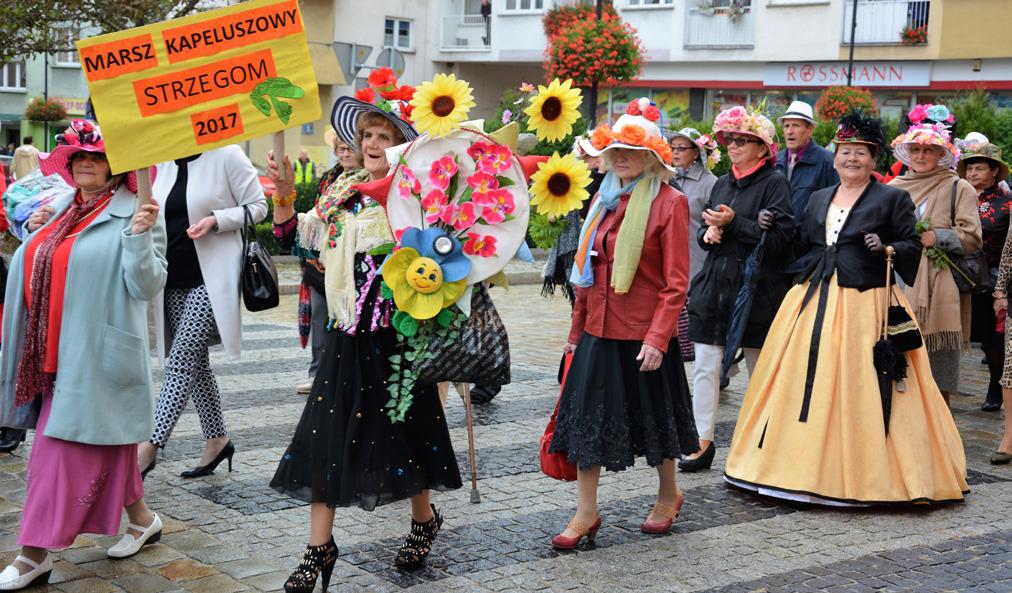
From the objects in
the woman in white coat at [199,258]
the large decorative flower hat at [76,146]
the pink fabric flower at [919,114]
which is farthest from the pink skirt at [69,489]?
the pink fabric flower at [919,114]

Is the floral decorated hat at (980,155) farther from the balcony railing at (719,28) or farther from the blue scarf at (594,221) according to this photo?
the balcony railing at (719,28)

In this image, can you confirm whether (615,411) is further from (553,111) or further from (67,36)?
(67,36)

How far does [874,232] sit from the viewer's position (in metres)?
6.73

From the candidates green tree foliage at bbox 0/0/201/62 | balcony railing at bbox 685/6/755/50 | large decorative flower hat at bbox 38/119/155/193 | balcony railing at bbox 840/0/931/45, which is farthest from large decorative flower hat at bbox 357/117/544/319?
balcony railing at bbox 685/6/755/50

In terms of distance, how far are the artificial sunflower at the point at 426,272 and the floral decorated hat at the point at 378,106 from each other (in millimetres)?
584

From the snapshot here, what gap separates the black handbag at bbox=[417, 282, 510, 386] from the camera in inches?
201

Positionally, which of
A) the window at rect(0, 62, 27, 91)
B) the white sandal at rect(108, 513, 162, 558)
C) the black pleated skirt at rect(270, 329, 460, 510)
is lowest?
the white sandal at rect(108, 513, 162, 558)

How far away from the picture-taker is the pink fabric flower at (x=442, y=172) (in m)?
5.16

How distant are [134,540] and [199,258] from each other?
1.74m

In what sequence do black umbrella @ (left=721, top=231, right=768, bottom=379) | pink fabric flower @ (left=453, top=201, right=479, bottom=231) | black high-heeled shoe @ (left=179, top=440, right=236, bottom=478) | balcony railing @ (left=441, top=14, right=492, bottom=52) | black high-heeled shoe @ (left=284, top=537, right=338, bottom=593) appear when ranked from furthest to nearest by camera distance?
balcony railing @ (left=441, top=14, right=492, bottom=52) → black umbrella @ (left=721, top=231, right=768, bottom=379) → black high-heeled shoe @ (left=179, top=440, right=236, bottom=478) → pink fabric flower @ (left=453, top=201, right=479, bottom=231) → black high-heeled shoe @ (left=284, top=537, right=338, bottom=593)

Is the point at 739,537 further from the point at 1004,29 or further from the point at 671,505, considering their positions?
the point at 1004,29

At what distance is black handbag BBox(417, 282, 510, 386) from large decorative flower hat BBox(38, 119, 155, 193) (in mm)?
1473

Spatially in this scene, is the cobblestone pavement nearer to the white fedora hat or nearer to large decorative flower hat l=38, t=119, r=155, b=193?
large decorative flower hat l=38, t=119, r=155, b=193

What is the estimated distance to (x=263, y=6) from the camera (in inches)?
210
